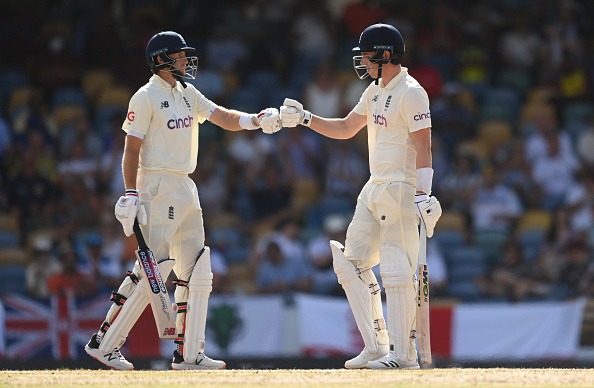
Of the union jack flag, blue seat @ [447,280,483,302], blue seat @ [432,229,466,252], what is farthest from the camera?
blue seat @ [432,229,466,252]

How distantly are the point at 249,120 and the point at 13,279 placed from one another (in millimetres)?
5062

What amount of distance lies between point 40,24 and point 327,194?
16.7ft

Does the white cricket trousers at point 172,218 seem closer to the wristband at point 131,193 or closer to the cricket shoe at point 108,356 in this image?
the wristband at point 131,193

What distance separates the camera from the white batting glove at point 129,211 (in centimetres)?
750

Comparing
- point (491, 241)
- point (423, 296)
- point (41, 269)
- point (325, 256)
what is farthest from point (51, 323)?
point (423, 296)

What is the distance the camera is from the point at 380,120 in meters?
7.73

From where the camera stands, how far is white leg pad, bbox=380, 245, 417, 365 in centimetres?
748

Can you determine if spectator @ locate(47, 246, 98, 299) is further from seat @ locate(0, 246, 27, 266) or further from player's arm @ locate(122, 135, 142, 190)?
player's arm @ locate(122, 135, 142, 190)

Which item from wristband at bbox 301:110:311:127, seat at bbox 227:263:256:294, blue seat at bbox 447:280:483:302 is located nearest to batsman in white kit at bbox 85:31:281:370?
wristband at bbox 301:110:311:127

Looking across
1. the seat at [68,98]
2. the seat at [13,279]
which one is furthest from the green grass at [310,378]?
the seat at [68,98]

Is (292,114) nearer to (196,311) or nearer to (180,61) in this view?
(180,61)

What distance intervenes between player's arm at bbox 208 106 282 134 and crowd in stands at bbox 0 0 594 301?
12.6ft

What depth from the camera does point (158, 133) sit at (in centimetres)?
773

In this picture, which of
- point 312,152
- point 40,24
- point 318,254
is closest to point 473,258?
point 318,254
